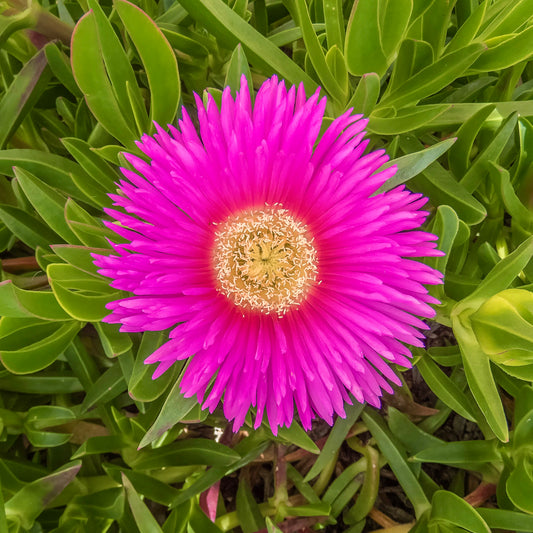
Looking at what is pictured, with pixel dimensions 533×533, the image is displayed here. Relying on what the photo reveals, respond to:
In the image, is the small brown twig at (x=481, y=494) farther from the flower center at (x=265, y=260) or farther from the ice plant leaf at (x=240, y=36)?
the ice plant leaf at (x=240, y=36)

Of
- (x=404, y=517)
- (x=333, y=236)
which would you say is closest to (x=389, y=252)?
(x=333, y=236)

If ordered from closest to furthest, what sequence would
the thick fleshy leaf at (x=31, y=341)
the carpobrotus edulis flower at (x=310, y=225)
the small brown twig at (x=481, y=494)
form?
the carpobrotus edulis flower at (x=310, y=225) → the thick fleshy leaf at (x=31, y=341) → the small brown twig at (x=481, y=494)

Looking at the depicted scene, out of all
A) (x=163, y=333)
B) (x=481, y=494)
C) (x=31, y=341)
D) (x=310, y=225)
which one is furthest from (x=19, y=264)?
(x=481, y=494)

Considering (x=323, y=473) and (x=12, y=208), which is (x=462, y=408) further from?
(x=12, y=208)

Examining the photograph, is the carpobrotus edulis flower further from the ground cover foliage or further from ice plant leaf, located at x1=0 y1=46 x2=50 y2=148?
ice plant leaf, located at x1=0 y1=46 x2=50 y2=148

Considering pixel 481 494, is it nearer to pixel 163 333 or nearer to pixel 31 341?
pixel 163 333

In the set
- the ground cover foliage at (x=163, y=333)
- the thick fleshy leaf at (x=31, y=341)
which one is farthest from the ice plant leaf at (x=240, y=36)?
the thick fleshy leaf at (x=31, y=341)

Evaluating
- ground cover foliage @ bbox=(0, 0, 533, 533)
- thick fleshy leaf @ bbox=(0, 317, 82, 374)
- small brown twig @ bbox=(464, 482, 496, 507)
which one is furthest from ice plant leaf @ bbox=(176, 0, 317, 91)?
small brown twig @ bbox=(464, 482, 496, 507)
